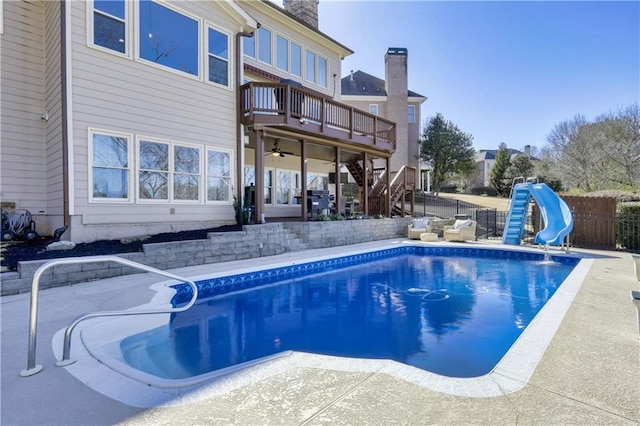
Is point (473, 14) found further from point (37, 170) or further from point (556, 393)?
point (37, 170)

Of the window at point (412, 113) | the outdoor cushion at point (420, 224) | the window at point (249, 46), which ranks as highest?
the window at point (412, 113)

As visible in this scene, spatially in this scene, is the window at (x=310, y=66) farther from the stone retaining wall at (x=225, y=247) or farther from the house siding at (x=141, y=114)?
the stone retaining wall at (x=225, y=247)

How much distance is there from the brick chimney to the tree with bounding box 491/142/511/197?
41.1 feet

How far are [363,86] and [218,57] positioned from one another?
61.7ft

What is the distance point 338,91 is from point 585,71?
13.2 m

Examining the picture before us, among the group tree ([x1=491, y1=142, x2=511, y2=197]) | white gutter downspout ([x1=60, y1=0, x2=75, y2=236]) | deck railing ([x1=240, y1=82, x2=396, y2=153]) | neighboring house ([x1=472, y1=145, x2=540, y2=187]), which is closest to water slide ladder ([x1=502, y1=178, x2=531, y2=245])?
deck railing ([x1=240, y1=82, x2=396, y2=153])

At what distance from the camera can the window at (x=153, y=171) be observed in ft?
27.2

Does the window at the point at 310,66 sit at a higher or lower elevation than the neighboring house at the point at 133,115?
higher

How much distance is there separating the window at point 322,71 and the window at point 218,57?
5.66 m

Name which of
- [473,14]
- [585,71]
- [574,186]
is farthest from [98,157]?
[574,186]

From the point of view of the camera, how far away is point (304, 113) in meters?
10.9

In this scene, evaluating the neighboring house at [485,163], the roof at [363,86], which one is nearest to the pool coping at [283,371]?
the roof at [363,86]

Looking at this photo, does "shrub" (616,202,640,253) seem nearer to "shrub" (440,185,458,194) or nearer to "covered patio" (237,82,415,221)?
"covered patio" (237,82,415,221)

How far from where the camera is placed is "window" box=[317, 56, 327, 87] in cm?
1493
